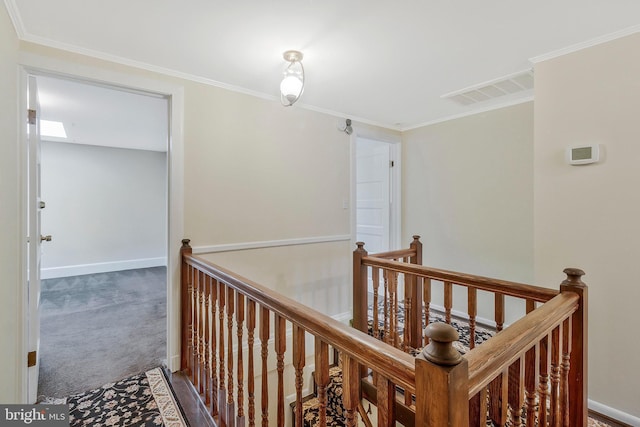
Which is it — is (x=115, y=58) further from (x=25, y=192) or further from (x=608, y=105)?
(x=608, y=105)

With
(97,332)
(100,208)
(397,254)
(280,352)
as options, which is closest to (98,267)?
(100,208)

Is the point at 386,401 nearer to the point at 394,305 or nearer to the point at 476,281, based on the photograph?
the point at 476,281

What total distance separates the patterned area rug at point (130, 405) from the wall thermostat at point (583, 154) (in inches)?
112

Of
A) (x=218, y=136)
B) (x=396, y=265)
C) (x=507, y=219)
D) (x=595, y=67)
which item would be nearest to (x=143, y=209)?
(x=218, y=136)

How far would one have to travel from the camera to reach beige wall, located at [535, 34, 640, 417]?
5.65ft

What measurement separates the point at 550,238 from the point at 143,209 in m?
6.31

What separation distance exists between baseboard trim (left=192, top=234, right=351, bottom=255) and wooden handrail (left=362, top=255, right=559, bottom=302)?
2.91 ft

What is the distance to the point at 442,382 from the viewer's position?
589 millimetres

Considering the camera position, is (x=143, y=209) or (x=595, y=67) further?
(x=143, y=209)

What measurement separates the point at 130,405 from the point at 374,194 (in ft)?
10.8

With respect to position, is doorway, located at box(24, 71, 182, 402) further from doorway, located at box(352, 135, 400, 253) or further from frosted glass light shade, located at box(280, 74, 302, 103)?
doorway, located at box(352, 135, 400, 253)

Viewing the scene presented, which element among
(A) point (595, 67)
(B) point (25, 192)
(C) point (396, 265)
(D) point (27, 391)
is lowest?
(D) point (27, 391)

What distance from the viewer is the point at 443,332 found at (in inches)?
23.8

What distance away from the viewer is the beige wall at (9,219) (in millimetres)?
Result: 1382
